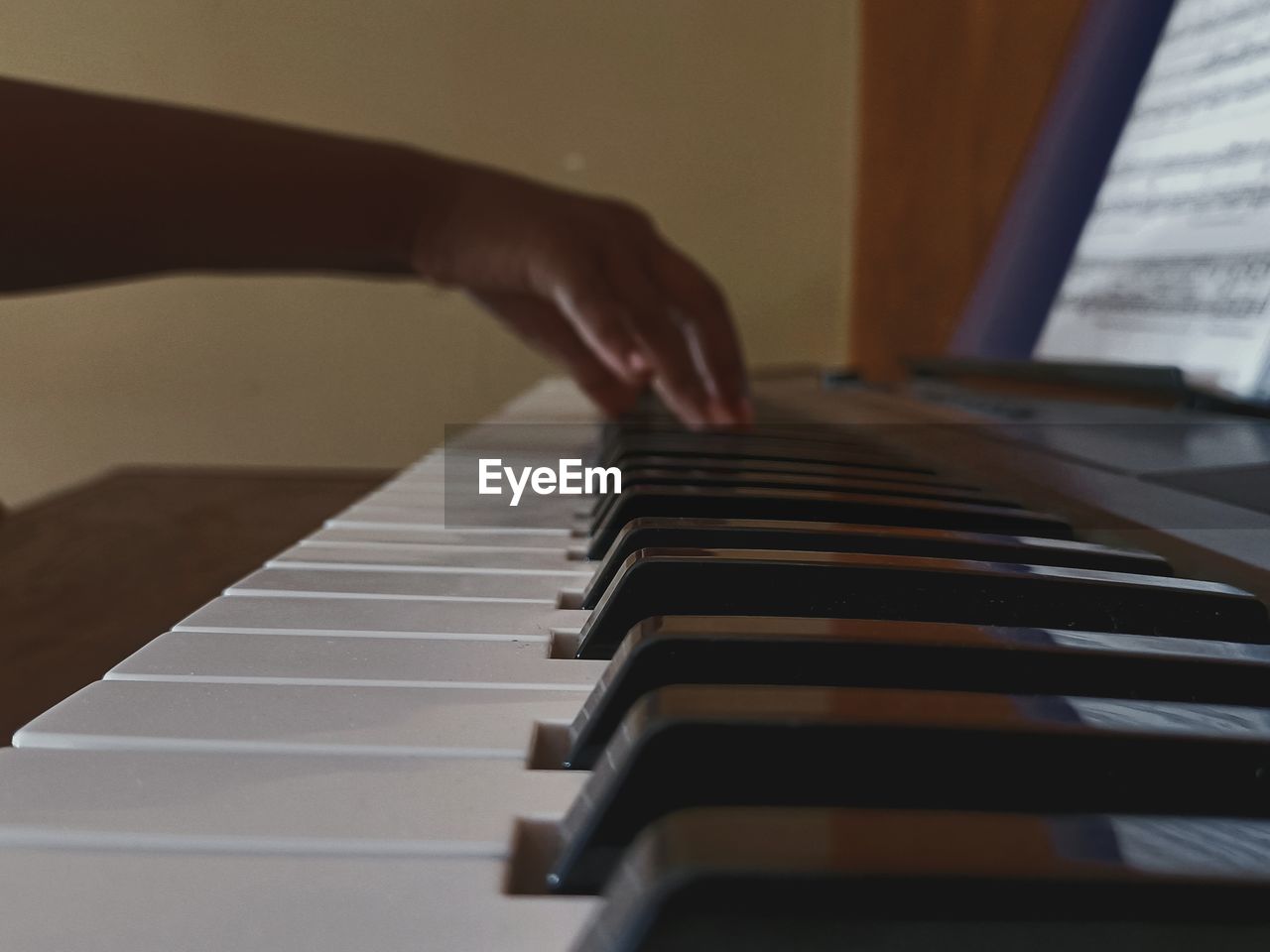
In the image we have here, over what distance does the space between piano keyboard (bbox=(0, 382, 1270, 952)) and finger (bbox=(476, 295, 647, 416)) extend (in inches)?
24.8

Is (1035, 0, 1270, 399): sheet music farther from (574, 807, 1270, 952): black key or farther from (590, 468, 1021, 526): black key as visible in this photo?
(574, 807, 1270, 952): black key

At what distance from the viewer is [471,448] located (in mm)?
870

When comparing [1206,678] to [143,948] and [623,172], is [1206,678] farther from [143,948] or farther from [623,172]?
[623,172]

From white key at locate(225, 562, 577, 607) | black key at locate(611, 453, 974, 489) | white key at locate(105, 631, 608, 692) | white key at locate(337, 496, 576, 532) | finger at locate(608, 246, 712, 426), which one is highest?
finger at locate(608, 246, 712, 426)

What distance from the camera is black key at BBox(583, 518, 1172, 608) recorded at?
0.39 metres

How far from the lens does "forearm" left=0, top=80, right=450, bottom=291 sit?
0.76m

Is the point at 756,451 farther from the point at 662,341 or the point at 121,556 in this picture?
the point at 121,556

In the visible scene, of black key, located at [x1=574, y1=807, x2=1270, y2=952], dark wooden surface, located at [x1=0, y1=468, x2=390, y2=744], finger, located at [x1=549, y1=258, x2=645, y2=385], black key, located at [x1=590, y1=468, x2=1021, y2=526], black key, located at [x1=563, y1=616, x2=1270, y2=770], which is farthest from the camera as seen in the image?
finger, located at [x1=549, y1=258, x2=645, y2=385]

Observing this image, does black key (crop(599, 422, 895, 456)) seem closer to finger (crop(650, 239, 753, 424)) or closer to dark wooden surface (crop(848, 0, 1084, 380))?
finger (crop(650, 239, 753, 424))

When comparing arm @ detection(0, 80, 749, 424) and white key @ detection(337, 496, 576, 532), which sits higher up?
arm @ detection(0, 80, 749, 424)

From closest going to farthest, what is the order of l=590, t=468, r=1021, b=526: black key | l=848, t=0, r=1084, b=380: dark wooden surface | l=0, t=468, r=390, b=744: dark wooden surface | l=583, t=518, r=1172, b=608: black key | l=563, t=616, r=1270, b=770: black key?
1. l=563, t=616, r=1270, b=770: black key
2. l=583, t=518, r=1172, b=608: black key
3. l=590, t=468, r=1021, b=526: black key
4. l=0, t=468, r=390, b=744: dark wooden surface
5. l=848, t=0, r=1084, b=380: dark wooden surface

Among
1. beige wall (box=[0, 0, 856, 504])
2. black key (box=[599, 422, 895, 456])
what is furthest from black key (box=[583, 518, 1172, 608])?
beige wall (box=[0, 0, 856, 504])

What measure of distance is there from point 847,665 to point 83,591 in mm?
650

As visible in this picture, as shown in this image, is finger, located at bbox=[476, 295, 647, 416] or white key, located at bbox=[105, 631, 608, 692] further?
finger, located at bbox=[476, 295, 647, 416]
